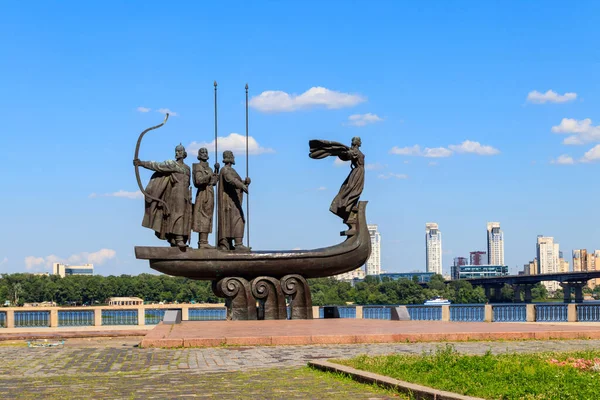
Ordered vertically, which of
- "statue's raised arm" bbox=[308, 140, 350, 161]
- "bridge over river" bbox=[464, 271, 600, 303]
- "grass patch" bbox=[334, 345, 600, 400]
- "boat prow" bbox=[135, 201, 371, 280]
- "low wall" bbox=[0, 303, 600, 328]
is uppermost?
"statue's raised arm" bbox=[308, 140, 350, 161]

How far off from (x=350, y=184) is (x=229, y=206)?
288 centimetres

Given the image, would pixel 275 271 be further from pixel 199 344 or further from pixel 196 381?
pixel 196 381

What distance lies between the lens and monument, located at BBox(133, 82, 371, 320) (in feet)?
62.7

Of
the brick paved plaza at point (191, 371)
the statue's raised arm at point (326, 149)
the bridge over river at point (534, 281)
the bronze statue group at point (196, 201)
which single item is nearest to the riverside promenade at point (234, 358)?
the brick paved plaza at point (191, 371)

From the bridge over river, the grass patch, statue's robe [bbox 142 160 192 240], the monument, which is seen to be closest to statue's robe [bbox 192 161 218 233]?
the monument

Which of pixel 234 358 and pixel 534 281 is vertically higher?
pixel 234 358

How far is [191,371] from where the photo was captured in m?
9.74

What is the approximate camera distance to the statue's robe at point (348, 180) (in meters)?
19.8

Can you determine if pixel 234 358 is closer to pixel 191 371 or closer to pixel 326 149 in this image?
pixel 191 371

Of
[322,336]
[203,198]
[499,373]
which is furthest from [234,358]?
[203,198]

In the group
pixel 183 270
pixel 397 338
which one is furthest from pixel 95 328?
pixel 397 338

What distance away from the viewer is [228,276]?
63.4 feet

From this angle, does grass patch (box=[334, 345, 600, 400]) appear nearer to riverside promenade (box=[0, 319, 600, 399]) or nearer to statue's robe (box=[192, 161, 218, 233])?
riverside promenade (box=[0, 319, 600, 399])

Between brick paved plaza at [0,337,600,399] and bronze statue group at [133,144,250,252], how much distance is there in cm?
628
